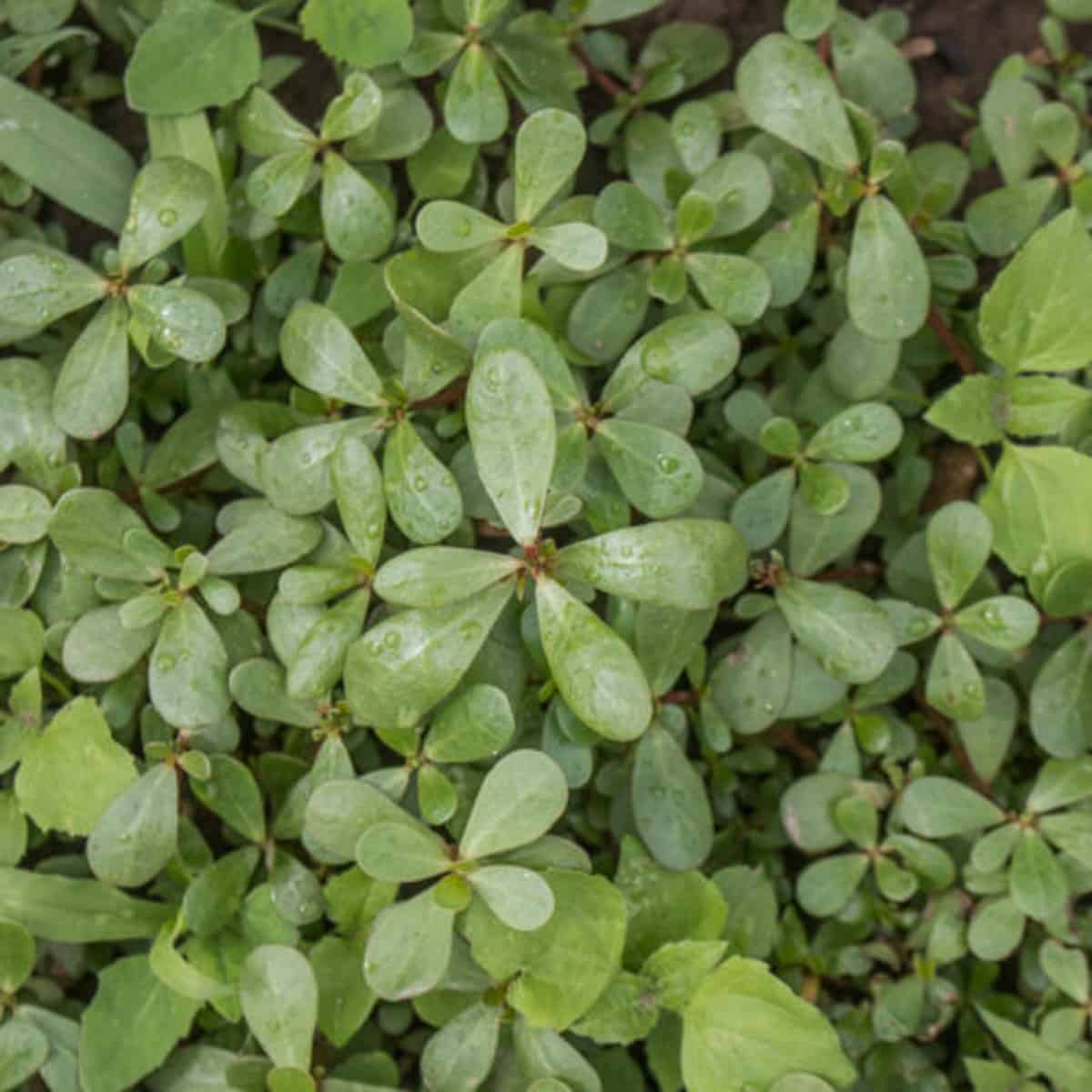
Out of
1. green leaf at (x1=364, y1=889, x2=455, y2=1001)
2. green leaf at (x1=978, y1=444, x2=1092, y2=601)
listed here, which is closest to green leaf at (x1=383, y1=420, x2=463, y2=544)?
green leaf at (x1=364, y1=889, x2=455, y2=1001)

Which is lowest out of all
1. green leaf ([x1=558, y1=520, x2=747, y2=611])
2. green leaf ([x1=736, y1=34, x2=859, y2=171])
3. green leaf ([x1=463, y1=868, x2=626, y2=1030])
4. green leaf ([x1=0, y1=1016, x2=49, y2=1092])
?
green leaf ([x1=0, y1=1016, x2=49, y2=1092])

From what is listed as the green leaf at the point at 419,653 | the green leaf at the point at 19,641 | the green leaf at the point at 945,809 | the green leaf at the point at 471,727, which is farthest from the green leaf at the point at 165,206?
the green leaf at the point at 945,809

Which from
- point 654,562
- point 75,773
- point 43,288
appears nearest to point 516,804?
point 654,562

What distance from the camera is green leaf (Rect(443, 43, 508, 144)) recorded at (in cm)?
186

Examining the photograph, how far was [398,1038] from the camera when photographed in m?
1.93

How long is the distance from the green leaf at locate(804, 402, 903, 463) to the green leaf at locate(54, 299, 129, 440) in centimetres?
96

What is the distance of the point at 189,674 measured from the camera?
1720 mm

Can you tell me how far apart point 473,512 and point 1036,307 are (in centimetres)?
81

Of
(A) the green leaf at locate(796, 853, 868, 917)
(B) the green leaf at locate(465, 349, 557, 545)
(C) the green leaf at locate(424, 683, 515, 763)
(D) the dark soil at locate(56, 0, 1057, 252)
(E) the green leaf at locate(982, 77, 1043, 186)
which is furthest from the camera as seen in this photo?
(D) the dark soil at locate(56, 0, 1057, 252)

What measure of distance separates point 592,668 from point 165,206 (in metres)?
0.86

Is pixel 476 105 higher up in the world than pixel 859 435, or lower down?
higher up

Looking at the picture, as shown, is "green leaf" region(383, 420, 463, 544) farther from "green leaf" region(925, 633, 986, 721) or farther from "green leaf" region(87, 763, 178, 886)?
"green leaf" region(925, 633, 986, 721)

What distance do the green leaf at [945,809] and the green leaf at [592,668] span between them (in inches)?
20.3

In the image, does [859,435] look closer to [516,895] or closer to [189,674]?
[516,895]
